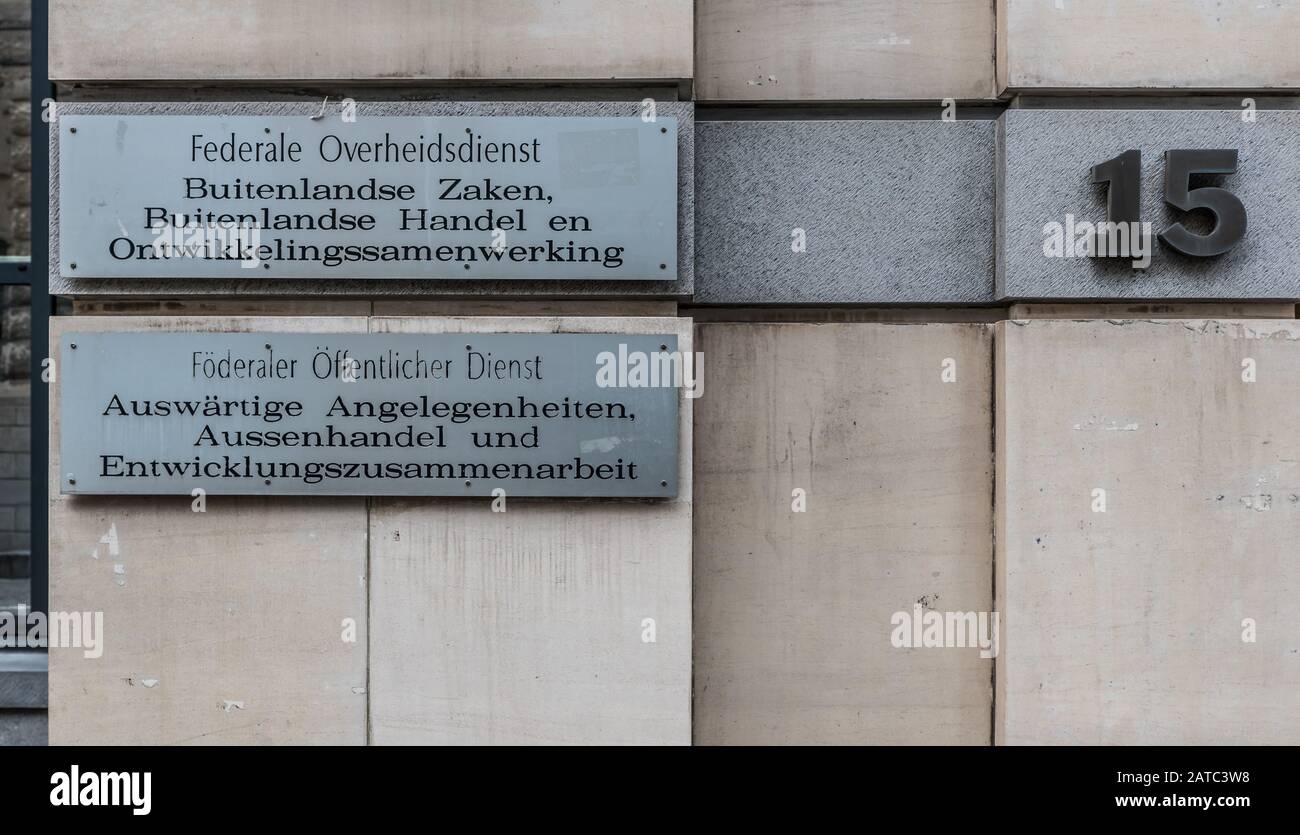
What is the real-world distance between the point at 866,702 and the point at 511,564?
1.51 meters

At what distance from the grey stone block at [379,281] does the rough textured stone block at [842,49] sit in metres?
0.46

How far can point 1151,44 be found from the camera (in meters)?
3.78

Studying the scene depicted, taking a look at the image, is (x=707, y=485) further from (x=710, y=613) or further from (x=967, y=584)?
(x=967, y=584)

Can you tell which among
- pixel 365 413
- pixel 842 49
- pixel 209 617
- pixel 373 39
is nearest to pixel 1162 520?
pixel 842 49

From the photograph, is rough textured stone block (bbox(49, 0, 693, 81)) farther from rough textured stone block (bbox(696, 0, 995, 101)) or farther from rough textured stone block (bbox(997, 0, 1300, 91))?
rough textured stone block (bbox(997, 0, 1300, 91))

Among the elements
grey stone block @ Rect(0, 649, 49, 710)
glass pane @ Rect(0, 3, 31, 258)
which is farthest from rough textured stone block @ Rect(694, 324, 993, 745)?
glass pane @ Rect(0, 3, 31, 258)

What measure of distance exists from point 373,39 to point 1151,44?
2.93m

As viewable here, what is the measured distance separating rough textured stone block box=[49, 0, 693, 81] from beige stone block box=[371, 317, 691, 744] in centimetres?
99

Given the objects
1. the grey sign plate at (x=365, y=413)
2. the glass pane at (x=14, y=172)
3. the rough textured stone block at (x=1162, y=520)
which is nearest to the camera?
the grey sign plate at (x=365, y=413)

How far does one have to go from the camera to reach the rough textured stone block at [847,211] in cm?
390

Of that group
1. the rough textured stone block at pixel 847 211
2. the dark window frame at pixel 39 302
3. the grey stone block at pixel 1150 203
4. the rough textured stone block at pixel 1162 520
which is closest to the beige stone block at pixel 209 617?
the dark window frame at pixel 39 302

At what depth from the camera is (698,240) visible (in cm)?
390

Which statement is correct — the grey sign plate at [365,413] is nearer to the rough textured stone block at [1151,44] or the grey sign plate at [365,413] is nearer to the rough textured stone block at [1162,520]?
the rough textured stone block at [1162,520]

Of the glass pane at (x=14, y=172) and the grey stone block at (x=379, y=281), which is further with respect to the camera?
the glass pane at (x=14, y=172)
